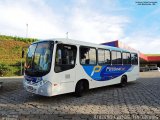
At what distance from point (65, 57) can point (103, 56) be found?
11.6 feet

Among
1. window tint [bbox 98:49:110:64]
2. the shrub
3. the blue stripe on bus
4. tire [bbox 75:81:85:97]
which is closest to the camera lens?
tire [bbox 75:81:85:97]

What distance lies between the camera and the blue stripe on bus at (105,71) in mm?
11031

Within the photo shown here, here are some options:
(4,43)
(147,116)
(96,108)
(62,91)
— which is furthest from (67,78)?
(4,43)

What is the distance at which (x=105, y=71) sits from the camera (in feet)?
40.2

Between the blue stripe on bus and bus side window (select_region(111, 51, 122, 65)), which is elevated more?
bus side window (select_region(111, 51, 122, 65))

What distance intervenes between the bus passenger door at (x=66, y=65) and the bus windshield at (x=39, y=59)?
0.39 m

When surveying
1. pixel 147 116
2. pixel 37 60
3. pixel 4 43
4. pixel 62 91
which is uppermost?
pixel 4 43

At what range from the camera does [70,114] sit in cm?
703

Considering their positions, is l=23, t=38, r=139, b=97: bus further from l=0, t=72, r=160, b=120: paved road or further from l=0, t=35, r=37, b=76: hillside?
l=0, t=35, r=37, b=76: hillside

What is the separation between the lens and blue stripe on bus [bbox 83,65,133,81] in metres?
11.0

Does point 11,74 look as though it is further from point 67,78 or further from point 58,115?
point 58,115

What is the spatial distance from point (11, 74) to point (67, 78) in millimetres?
19311

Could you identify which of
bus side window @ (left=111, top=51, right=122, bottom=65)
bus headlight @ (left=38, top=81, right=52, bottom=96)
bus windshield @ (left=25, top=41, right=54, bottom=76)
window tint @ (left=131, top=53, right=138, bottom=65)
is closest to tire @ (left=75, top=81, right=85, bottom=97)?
bus headlight @ (left=38, top=81, right=52, bottom=96)

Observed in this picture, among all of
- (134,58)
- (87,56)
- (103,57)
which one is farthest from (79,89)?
Answer: (134,58)
